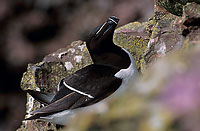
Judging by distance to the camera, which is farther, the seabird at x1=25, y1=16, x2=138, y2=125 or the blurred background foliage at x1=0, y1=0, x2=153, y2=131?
the blurred background foliage at x1=0, y1=0, x2=153, y2=131

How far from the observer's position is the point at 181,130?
1101 millimetres

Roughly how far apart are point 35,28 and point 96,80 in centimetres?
342

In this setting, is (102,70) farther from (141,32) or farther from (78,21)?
(78,21)

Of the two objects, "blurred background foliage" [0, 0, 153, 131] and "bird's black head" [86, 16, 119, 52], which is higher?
"bird's black head" [86, 16, 119, 52]

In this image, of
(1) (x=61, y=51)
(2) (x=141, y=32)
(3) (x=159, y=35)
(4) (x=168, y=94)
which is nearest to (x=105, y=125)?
(4) (x=168, y=94)

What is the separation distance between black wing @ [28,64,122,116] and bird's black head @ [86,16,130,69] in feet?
0.35

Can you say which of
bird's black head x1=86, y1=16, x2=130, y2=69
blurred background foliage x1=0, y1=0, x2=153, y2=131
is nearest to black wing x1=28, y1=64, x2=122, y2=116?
bird's black head x1=86, y1=16, x2=130, y2=69

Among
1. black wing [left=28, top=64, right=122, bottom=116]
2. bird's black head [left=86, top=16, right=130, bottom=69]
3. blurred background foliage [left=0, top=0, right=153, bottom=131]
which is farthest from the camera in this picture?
blurred background foliage [left=0, top=0, right=153, bottom=131]

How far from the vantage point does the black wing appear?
9.60 ft

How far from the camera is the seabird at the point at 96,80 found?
9.63 ft

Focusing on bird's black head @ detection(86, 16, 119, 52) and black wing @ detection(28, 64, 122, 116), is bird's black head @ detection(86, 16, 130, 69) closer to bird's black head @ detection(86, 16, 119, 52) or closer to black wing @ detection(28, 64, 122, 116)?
bird's black head @ detection(86, 16, 119, 52)

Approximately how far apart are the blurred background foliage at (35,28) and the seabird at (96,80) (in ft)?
9.46

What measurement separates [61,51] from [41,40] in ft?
7.99

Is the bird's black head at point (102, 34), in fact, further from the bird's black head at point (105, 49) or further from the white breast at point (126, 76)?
the white breast at point (126, 76)
